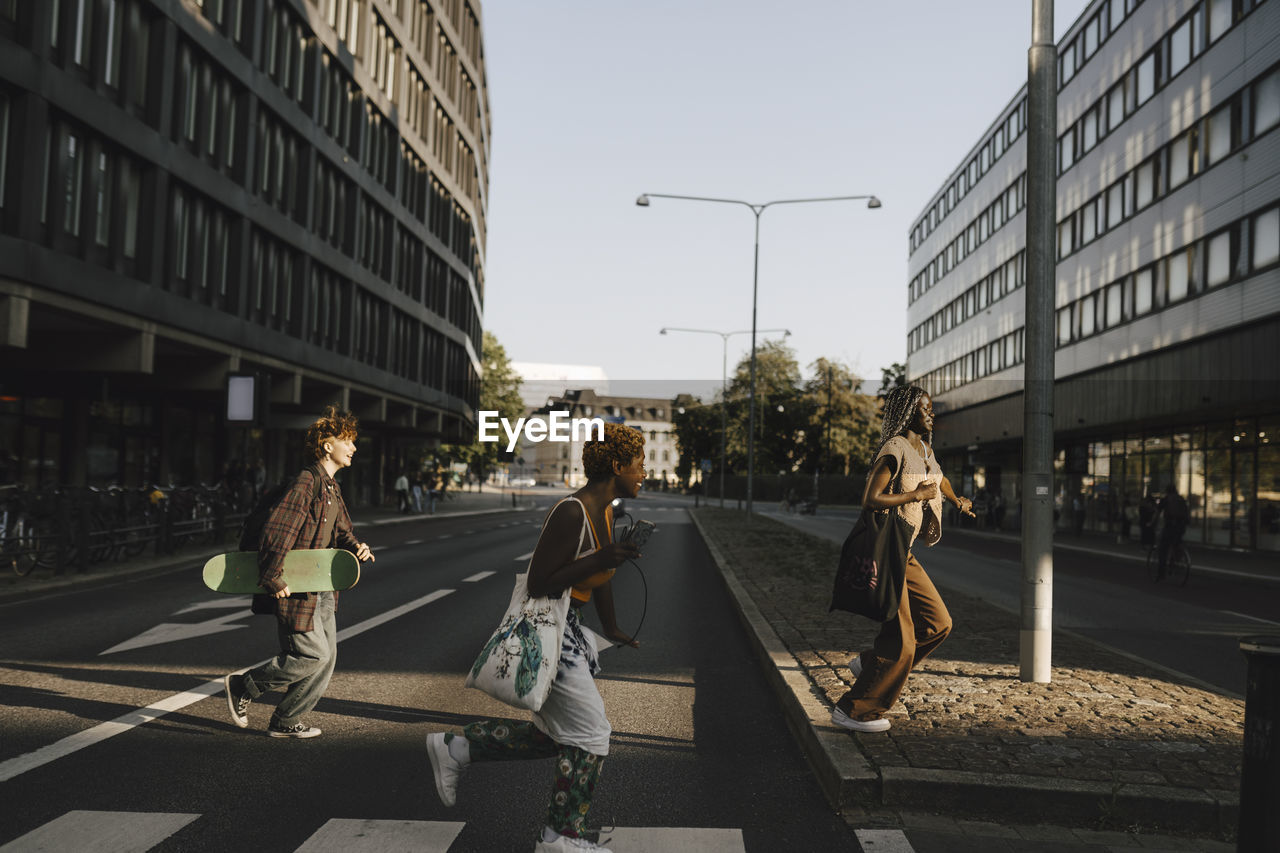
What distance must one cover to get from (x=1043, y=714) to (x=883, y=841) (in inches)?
85.9

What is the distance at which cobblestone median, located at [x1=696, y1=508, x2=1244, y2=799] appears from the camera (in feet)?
16.5

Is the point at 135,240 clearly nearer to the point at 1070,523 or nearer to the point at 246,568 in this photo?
the point at 246,568

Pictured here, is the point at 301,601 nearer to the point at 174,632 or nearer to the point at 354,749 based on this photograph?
the point at 354,749

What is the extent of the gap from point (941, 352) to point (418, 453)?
26.7 m

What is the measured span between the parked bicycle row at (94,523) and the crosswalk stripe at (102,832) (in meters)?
10.5

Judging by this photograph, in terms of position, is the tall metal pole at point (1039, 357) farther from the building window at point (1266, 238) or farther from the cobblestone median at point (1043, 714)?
the building window at point (1266, 238)

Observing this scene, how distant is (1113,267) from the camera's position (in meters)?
33.8

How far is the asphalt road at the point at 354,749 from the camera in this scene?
4379 millimetres

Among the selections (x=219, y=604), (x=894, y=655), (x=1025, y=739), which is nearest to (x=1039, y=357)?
(x=894, y=655)

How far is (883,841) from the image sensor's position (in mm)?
4348

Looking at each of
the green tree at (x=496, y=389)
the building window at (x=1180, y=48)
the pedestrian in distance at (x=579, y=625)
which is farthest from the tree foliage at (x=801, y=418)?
the pedestrian in distance at (x=579, y=625)

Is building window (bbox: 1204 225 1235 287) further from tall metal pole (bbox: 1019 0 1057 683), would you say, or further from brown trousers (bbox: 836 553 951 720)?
brown trousers (bbox: 836 553 951 720)

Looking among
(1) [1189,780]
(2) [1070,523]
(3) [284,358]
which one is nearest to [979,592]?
(1) [1189,780]

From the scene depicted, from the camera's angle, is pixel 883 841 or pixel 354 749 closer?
pixel 883 841
